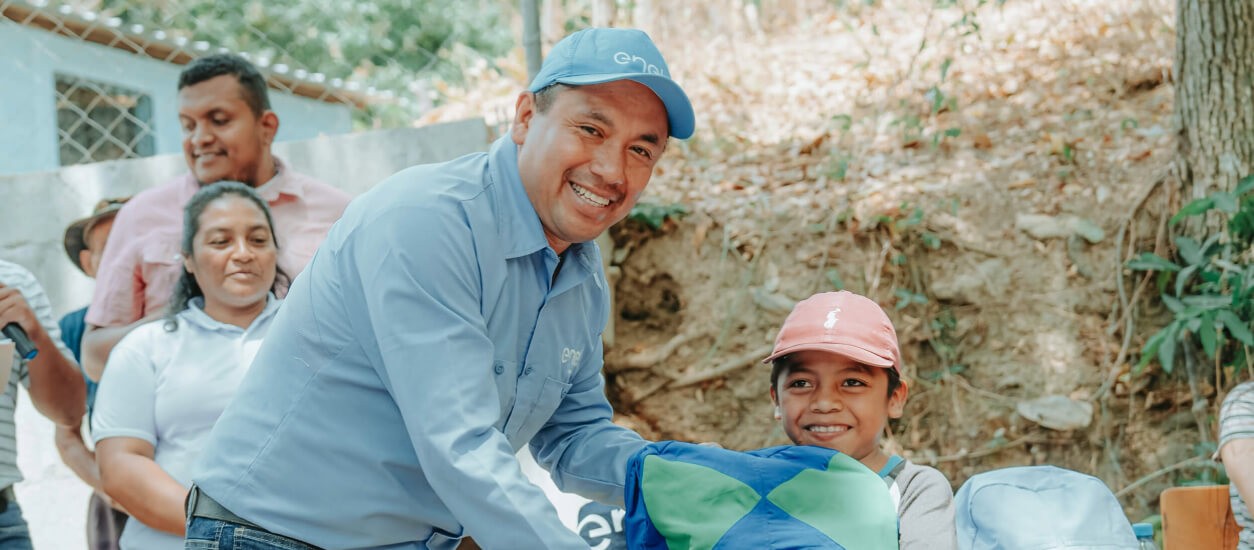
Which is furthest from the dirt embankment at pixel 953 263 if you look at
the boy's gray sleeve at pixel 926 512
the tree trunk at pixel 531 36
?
the boy's gray sleeve at pixel 926 512

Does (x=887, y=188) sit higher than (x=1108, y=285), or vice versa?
(x=887, y=188)

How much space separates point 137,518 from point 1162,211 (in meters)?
4.18

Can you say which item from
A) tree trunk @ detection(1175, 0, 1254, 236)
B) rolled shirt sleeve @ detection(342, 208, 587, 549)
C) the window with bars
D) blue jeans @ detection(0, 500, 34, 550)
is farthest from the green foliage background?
rolled shirt sleeve @ detection(342, 208, 587, 549)

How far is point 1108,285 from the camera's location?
16.7 feet

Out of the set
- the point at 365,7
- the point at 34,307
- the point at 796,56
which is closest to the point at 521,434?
the point at 34,307

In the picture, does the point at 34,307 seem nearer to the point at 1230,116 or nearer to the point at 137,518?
the point at 137,518

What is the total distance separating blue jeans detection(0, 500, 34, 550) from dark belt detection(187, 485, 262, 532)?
127cm

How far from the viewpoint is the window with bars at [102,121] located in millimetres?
6148

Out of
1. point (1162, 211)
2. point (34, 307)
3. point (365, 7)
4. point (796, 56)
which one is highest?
point (365, 7)

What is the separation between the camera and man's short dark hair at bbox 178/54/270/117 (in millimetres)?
3760

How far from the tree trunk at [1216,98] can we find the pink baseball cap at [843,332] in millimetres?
2769

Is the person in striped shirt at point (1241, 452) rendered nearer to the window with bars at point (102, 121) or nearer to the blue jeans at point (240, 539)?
the blue jeans at point (240, 539)

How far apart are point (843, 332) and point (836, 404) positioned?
0.17m

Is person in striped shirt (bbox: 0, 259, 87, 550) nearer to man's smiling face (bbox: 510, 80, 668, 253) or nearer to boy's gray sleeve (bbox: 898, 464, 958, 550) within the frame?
man's smiling face (bbox: 510, 80, 668, 253)
